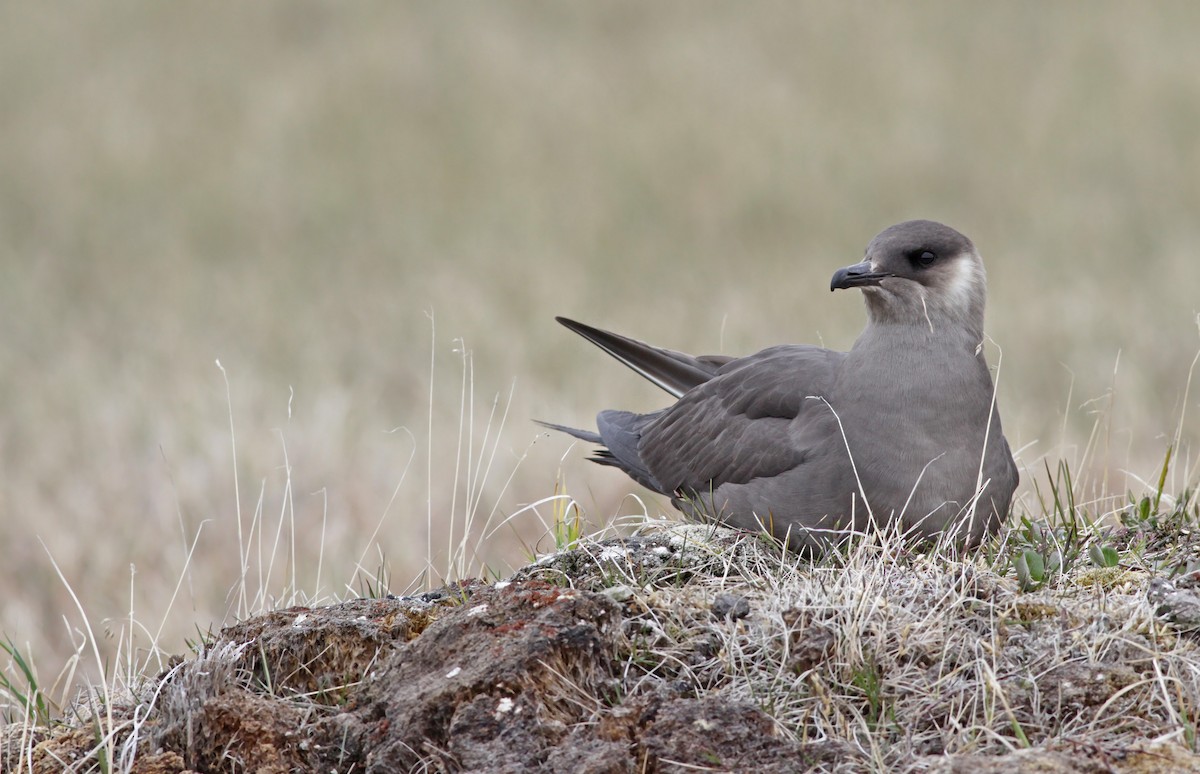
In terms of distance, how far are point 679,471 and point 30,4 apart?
2032 centimetres

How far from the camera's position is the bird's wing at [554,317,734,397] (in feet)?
16.0

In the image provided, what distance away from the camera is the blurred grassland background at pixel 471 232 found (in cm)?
897

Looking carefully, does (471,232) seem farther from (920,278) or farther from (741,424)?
(920,278)

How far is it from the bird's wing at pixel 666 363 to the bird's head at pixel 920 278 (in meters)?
0.86

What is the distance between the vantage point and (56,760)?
305cm

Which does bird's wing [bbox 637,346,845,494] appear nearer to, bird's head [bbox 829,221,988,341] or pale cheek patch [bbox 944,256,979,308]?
bird's head [bbox 829,221,988,341]

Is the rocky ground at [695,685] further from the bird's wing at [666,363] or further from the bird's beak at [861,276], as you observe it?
the bird's wing at [666,363]

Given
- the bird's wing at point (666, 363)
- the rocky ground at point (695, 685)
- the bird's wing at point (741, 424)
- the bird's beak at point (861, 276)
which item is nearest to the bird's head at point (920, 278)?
the bird's beak at point (861, 276)

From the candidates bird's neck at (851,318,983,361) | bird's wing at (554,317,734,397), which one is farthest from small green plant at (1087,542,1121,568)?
bird's wing at (554,317,734,397)

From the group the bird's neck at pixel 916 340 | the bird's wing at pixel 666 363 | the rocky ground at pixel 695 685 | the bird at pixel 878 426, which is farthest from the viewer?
the bird's wing at pixel 666 363

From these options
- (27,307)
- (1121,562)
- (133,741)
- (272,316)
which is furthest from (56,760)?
(27,307)

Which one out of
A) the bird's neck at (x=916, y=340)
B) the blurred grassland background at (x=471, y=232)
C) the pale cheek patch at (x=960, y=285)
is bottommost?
the blurred grassland background at (x=471, y=232)

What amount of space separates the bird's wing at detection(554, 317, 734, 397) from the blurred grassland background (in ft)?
6.41

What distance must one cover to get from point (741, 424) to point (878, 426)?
1.83 feet
